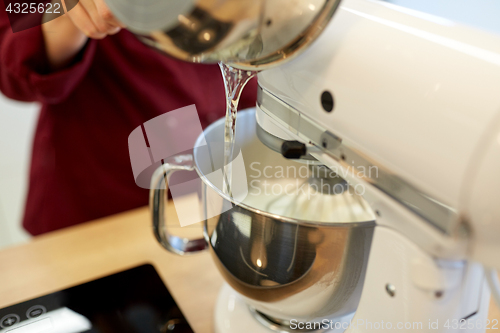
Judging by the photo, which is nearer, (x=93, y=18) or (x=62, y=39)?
(x=93, y=18)

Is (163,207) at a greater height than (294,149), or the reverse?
(294,149)

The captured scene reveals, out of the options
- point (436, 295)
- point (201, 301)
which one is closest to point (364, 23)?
point (436, 295)

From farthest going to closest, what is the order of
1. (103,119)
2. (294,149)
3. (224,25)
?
(103,119) < (294,149) < (224,25)

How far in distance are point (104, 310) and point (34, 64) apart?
1.35 ft

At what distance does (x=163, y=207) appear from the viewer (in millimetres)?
472

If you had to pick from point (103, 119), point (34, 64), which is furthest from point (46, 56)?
point (103, 119)

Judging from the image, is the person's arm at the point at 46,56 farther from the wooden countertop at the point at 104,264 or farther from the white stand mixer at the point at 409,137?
the white stand mixer at the point at 409,137

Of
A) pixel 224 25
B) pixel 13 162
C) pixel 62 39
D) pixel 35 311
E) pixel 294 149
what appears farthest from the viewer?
pixel 13 162

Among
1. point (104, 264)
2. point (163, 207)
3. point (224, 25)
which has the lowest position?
point (104, 264)

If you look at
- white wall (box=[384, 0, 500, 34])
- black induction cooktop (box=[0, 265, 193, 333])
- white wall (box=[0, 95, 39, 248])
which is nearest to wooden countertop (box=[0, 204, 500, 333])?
black induction cooktop (box=[0, 265, 193, 333])

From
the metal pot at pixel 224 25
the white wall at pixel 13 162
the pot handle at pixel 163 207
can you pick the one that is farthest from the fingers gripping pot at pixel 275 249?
the white wall at pixel 13 162

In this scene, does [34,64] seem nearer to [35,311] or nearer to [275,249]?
[35,311]

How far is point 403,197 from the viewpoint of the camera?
0.84 feet

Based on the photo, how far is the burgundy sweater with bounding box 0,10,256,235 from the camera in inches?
30.2
